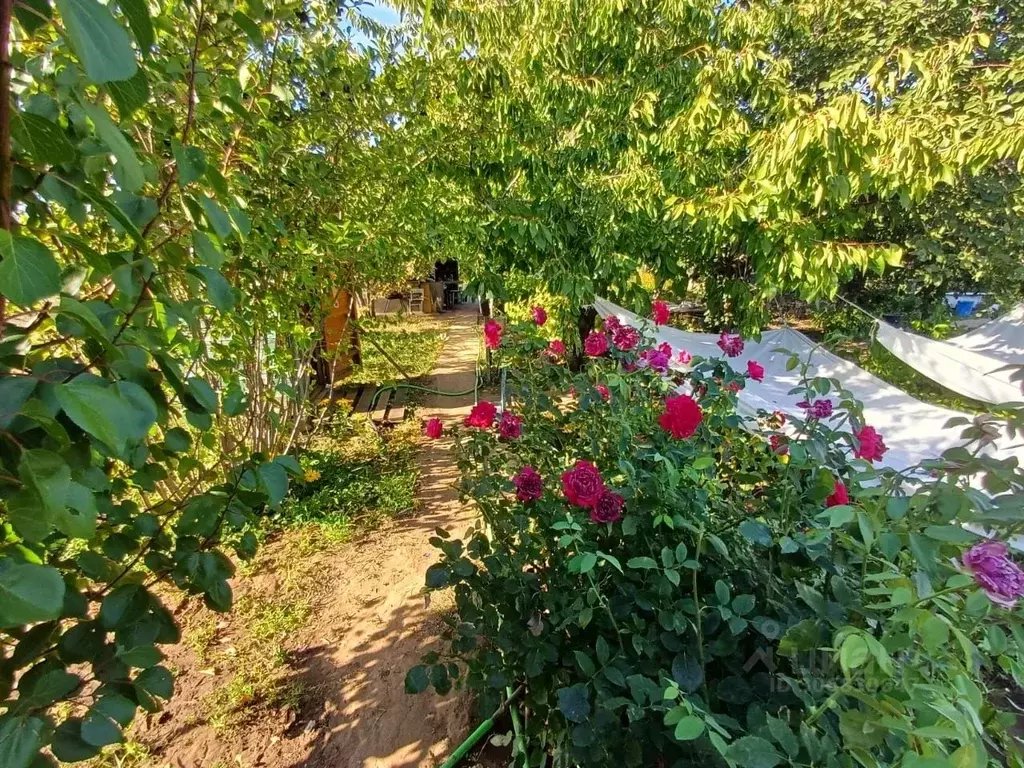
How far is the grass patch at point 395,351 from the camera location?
16.5 ft

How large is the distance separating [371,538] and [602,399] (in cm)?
199

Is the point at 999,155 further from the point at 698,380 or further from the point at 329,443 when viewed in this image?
the point at 329,443

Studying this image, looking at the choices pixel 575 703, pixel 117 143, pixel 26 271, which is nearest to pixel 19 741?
pixel 26 271

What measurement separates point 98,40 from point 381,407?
4801 millimetres

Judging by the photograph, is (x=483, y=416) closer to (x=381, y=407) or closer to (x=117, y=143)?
(x=117, y=143)

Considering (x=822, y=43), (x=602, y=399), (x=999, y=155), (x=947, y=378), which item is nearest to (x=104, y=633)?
(x=602, y=399)

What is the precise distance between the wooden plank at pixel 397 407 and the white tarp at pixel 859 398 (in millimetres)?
2317

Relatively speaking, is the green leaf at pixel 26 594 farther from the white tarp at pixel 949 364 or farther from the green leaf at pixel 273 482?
the white tarp at pixel 949 364

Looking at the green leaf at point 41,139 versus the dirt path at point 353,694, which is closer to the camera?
the green leaf at point 41,139

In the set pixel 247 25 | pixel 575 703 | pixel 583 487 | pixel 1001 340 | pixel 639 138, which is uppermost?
pixel 639 138

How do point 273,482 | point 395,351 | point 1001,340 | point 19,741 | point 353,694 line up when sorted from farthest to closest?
point 395,351 < point 1001,340 < point 353,694 < point 273,482 < point 19,741

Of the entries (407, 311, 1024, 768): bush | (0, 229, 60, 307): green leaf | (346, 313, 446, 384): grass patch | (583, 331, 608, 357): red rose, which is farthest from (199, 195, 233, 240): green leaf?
(346, 313, 446, 384): grass patch

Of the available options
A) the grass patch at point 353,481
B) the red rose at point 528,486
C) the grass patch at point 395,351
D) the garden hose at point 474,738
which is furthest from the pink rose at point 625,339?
the grass patch at point 395,351

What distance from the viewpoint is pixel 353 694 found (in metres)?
1.73
